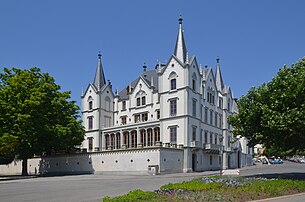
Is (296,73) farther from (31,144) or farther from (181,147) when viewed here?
(31,144)

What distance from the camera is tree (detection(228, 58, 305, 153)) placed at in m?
22.7

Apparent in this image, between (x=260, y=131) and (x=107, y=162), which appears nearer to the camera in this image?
(x=260, y=131)

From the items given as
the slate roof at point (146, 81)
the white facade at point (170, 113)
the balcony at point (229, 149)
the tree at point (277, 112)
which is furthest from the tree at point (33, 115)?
the balcony at point (229, 149)

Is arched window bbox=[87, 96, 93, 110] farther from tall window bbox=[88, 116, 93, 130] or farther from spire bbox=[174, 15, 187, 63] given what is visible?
spire bbox=[174, 15, 187, 63]

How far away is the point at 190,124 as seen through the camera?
52031 mm

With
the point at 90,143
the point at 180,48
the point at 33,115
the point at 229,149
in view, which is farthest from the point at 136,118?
the point at 33,115

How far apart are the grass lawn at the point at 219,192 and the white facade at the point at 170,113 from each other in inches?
1089

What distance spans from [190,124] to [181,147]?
3.57 meters

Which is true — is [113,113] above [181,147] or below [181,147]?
above

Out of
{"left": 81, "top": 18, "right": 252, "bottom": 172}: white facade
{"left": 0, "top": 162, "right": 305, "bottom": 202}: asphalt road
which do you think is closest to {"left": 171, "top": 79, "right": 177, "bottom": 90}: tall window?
{"left": 81, "top": 18, "right": 252, "bottom": 172}: white facade

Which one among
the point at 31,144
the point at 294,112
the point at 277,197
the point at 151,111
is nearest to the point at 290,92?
the point at 294,112

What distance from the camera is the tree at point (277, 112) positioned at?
22.7 metres

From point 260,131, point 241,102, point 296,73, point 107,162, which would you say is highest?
point 296,73

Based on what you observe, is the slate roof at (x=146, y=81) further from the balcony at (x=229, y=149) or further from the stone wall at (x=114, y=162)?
the balcony at (x=229, y=149)
